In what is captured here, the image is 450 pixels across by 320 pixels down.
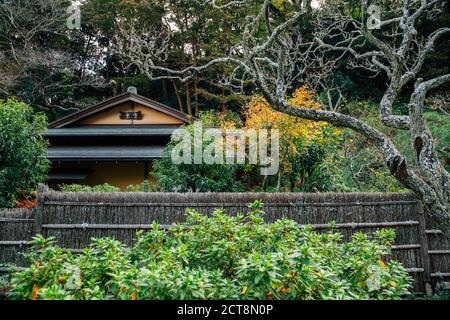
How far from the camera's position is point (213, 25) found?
1786 cm

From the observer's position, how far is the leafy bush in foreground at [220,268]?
252cm

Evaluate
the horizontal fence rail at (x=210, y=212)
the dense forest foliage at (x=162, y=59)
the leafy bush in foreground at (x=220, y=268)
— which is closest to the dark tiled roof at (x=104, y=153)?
the dense forest foliage at (x=162, y=59)

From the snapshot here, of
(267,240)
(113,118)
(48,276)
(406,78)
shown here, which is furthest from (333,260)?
(113,118)

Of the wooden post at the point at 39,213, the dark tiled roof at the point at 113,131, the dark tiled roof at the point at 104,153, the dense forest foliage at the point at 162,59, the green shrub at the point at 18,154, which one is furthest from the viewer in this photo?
the dense forest foliage at the point at 162,59

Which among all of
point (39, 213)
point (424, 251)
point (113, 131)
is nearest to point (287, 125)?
point (424, 251)

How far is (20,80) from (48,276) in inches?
741

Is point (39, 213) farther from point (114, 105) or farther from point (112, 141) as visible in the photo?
point (114, 105)

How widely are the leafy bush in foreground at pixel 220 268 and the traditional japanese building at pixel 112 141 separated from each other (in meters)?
8.97

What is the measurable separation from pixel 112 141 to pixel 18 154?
244 inches

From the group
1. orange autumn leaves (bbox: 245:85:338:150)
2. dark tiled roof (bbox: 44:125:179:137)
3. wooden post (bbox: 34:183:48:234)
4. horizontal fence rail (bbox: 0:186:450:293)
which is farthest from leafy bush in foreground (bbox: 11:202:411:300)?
dark tiled roof (bbox: 44:125:179:137)

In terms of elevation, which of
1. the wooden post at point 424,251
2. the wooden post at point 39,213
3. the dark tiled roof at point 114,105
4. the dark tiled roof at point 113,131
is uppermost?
the dark tiled roof at point 114,105

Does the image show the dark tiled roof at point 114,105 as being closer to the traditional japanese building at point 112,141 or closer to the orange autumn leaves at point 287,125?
the traditional japanese building at point 112,141

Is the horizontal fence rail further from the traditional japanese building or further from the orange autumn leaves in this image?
the traditional japanese building

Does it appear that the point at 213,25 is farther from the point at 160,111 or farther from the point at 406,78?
the point at 406,78
